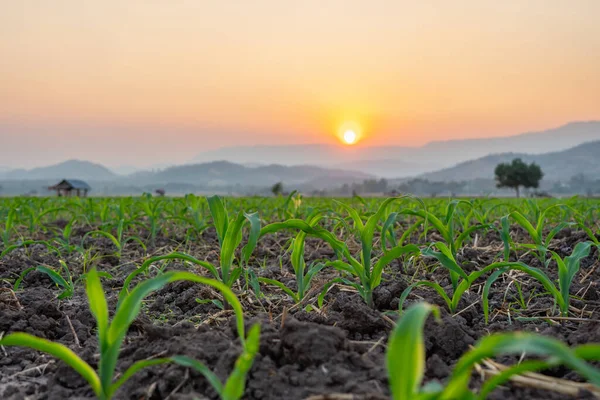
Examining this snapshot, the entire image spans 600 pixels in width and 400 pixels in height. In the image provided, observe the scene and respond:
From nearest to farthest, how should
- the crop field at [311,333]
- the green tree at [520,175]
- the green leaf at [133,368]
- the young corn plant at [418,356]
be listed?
the young corn plant at [418,356]
the crop field at [311,333]
the green leaf at [133,368]
the green tree at [520,175]

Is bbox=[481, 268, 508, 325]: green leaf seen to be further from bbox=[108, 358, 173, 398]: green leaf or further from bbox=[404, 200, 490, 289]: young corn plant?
bbox=[108, 358, 173, 398]: green leaf

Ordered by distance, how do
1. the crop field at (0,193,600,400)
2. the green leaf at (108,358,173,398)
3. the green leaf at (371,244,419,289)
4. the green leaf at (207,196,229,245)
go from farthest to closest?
the green leaf at (207,196,229,245)
the green leaf at (371,244,419,289)
the green leaf at (108,358,173,398)
the crop field at (0,193,600,400)

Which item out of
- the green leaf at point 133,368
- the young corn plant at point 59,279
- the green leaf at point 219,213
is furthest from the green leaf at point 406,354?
the young corn plant at point 59,279

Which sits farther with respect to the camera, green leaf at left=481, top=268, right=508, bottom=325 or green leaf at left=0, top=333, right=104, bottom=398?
green leaf at left=481, top=268, right=508, bottom=325

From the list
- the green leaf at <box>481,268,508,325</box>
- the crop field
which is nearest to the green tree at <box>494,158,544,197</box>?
the crop field

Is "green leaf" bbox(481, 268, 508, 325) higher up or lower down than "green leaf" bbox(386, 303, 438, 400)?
lower down

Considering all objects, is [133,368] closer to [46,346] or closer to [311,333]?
[46,346]

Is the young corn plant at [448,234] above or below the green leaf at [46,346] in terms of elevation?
above

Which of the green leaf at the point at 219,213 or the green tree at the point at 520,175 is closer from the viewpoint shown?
the green leaf at the point at 219,213

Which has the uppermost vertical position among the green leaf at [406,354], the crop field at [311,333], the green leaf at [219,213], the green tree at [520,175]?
the green tree at [520,175]

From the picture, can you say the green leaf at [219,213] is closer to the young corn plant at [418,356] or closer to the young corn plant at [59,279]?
the young corn plant at [59,279]

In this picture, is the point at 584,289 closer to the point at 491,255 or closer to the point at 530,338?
the point at 491,255

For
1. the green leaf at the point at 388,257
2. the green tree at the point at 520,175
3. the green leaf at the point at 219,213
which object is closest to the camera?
the green leaf at the point at 388,257

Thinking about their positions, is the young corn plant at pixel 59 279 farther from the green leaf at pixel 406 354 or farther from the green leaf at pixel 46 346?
the green leaf at pixel 406 354
